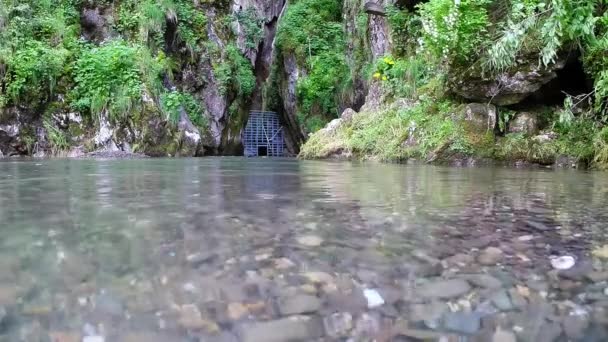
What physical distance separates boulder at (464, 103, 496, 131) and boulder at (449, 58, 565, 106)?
0.38 feet

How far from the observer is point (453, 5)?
802 cm

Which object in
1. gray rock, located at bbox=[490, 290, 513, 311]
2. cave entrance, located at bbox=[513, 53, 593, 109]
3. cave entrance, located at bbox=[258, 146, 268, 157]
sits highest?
cave entrance, located at bbox=[513, 53, 593, 109]

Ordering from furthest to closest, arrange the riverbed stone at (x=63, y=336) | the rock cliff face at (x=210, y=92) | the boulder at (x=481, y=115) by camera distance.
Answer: the rock cliff face at (x=210, y=92), the boulder at (x=481, y=115), the riverbed stone at (x=63, y=336)

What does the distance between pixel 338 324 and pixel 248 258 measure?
0.52 meters

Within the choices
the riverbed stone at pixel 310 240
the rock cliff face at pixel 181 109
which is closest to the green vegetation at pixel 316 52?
the rock cliff face at pixel 181 109

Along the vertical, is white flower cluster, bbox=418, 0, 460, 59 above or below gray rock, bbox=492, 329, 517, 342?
above

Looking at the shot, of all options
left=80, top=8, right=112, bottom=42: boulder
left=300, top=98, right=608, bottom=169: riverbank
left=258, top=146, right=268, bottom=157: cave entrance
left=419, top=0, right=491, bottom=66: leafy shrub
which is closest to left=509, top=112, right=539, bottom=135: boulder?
left=300, top=98, right=608, bottom=169: riverbank

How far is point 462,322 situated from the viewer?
97 cm

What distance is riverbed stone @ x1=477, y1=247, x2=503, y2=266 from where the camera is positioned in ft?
4.57

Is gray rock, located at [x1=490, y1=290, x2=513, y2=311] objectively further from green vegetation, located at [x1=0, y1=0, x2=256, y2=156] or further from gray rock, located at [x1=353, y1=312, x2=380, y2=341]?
green vegetation, located at [x1=0, y1=0, x2=256, y2=156]

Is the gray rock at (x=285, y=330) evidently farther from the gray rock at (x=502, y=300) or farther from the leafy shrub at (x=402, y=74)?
the leafy shrub at (x=402, y=74)

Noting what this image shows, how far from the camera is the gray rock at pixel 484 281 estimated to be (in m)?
1.19

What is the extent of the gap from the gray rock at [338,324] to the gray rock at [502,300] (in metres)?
0.33

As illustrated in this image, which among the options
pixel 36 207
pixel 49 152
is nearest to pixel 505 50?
pixel 36 207
